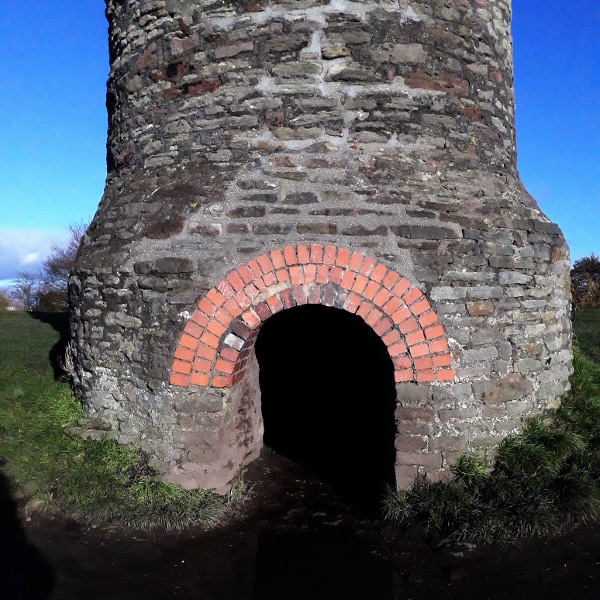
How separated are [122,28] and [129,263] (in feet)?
8.37

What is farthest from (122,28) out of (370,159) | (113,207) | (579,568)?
(579,568)

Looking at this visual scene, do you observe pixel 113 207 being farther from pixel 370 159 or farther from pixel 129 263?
pixel 370 159

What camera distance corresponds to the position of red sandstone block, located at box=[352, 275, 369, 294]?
3.90 metres

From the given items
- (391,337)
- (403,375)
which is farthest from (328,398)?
(391,337)

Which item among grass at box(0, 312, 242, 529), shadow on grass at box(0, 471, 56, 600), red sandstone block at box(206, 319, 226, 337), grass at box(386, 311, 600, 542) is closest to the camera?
shadow on grass at box(0, 471, 56, 600)

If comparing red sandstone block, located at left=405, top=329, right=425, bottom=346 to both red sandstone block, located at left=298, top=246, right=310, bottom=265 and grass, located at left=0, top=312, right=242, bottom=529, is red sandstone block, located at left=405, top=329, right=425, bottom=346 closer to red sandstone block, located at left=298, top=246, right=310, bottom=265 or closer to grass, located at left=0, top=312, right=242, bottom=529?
red sandstone block, located at left=298, top=246, right=310, bottom=265

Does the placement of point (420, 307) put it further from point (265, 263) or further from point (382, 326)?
point (265, 263)

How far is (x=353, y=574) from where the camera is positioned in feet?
11.2

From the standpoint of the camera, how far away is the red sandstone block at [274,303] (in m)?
3.94

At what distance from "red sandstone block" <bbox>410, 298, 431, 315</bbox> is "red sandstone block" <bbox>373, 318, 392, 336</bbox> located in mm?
225

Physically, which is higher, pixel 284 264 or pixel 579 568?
pixel 284 264

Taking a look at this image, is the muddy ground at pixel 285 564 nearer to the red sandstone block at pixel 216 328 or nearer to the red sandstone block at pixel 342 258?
the red sandstone block at pixel 216 328

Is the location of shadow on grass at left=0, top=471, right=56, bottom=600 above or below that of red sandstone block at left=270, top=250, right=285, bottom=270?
below

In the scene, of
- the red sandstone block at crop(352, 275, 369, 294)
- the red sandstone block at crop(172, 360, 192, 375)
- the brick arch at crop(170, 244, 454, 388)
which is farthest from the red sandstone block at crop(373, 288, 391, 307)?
the red sandstone block at crop(172, 360, 192, 375)
